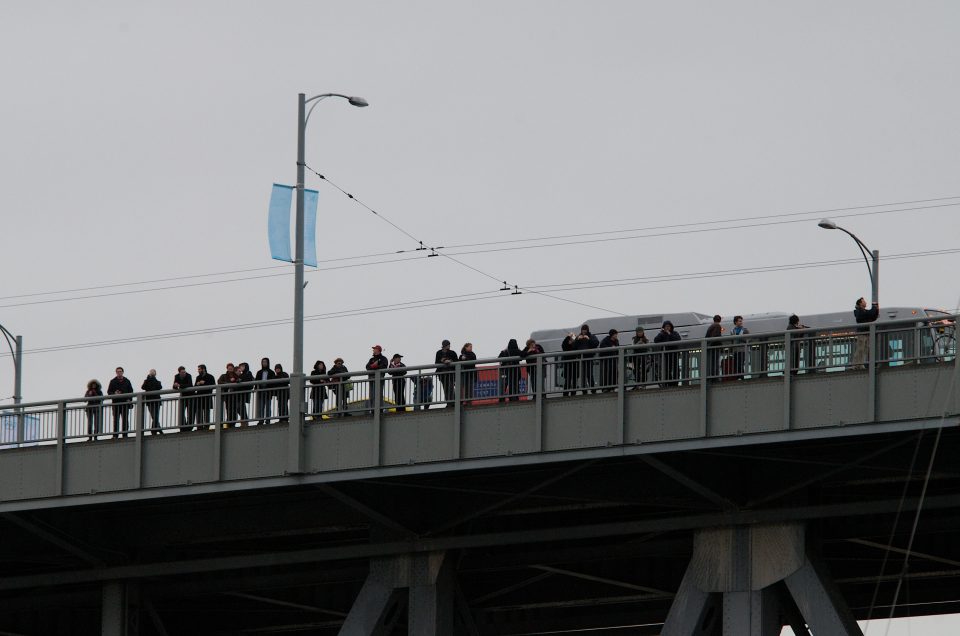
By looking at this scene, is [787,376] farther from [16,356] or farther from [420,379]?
[16,356]

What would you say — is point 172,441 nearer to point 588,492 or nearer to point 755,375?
point 588,492

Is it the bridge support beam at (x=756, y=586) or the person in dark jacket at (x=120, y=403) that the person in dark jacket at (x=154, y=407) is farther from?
the bridge support beam at (x=756, y=586)

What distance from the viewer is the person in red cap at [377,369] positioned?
39.4 meters

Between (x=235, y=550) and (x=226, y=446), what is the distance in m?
7.20

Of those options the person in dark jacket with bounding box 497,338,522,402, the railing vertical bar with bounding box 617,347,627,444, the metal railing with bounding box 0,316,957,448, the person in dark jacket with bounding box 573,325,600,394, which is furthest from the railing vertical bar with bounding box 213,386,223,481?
the railing vertical bar with bounding box 617,347,627,444

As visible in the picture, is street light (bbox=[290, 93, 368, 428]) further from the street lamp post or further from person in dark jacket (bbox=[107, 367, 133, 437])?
person in dark jacket (bbox=[107, 367, 133, 437])

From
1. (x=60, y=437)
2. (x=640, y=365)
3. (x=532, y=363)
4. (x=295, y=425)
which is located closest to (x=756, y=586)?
(x=640, y=365)

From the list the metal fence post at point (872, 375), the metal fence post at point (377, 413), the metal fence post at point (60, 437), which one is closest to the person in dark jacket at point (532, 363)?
the metal fence post at point (377, 413)

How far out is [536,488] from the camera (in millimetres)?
39031

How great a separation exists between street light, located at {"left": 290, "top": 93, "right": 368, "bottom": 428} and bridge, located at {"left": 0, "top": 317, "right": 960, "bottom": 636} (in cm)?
26

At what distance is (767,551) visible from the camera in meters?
37.9

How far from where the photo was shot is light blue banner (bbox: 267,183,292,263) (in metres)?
41.8

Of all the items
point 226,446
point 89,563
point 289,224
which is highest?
point 289,224

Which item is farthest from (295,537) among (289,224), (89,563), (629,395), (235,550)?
(629,395)
